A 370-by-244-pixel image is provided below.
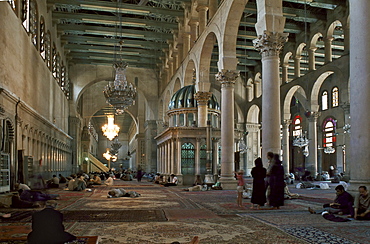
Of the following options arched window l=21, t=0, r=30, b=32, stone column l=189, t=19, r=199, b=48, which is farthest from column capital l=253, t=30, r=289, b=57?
stone column l=189, t=19, r=199, b=48

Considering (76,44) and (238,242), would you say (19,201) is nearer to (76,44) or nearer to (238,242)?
(238,242)

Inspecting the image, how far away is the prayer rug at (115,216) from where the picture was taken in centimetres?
686

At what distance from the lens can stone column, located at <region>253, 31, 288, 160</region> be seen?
10.4 m

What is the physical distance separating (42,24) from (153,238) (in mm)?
17333

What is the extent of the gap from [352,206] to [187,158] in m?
12.5

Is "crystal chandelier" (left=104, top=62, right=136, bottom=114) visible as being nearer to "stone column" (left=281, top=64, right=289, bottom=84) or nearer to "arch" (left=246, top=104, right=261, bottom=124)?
"stone column" (left=281, top=64, right=289, bottom=84)

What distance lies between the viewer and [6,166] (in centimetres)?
1245

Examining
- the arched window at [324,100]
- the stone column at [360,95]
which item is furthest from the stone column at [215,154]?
the arched window at [324,100]

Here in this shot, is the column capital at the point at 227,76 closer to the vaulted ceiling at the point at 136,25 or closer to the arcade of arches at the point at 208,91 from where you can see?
the arcade of arches at the point at 208,91

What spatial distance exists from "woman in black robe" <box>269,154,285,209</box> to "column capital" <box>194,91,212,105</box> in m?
10.8

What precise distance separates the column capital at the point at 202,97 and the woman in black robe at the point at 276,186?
426 inches

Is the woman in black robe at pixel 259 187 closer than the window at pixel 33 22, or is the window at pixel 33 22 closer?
the woman in black robe at pixel 259 187

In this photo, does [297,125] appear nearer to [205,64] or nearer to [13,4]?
[205,64]

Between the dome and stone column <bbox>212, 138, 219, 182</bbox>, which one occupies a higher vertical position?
the dome
